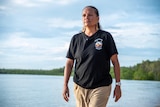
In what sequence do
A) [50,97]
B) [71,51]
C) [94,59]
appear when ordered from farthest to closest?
[50,97]
[71,51]
[94,59]

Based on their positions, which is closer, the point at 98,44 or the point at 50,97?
the point at 98,44

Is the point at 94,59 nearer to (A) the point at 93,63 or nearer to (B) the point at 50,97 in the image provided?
(A) the point at 93,63

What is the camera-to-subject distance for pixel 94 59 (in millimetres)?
2748

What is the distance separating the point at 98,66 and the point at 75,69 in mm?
206

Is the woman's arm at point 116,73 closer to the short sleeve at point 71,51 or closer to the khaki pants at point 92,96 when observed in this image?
the khaki pants at point 92,96

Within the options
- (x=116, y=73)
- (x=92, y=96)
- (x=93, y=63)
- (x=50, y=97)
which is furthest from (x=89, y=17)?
(x=50, y=97)

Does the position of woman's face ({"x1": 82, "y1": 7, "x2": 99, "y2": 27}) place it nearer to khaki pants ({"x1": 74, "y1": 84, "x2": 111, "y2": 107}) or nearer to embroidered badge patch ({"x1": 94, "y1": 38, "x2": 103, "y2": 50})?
embroidered badge patch ({"x1": 94, "y1": 38, "x2": 103, "y2": 50})

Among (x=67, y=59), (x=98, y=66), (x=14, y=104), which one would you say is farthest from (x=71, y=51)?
(x=14, y=104)

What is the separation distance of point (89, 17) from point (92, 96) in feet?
1.89

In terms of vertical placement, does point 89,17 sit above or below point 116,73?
above

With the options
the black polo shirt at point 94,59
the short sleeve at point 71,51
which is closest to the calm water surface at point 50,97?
the short sleeve at point 71,51

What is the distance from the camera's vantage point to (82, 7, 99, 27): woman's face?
112 inches

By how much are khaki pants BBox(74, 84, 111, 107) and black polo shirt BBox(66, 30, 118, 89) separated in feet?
0.10

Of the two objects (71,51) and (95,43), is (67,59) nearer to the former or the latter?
(71,51)
